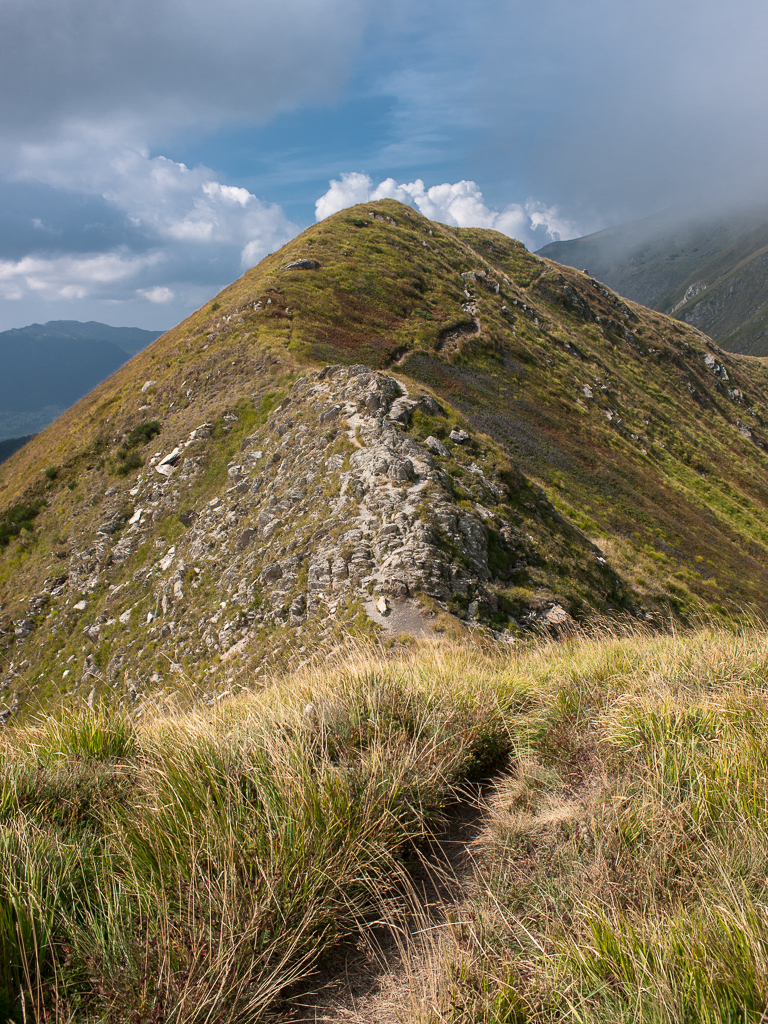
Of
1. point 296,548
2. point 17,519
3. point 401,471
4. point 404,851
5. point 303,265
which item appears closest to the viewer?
point 404,851

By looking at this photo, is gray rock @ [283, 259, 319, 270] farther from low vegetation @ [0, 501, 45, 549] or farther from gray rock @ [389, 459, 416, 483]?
gray rock @ [389, 459, 416, 483]

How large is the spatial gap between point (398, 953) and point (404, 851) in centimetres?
68

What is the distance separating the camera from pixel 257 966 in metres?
2.62

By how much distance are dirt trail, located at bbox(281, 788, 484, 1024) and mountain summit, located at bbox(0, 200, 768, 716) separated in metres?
2.87

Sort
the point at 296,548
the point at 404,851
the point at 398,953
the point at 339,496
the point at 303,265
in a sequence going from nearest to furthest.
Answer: the point at 398,953 → the point at 404,851 → the point at 296,548 → the point at 339,496 → the point at 303,265

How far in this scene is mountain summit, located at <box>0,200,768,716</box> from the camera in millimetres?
13594

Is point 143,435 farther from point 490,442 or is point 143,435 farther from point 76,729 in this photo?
point 76,729

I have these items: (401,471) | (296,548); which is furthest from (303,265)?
(296,548)

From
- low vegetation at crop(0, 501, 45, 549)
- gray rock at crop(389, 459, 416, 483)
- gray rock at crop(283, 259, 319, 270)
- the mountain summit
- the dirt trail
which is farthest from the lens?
gray rock at crop(283, 259, 319, 270)

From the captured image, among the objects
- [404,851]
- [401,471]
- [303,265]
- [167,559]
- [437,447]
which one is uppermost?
[303,265]

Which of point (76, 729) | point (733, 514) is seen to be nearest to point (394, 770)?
point (76, 729)

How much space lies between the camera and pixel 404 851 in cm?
359

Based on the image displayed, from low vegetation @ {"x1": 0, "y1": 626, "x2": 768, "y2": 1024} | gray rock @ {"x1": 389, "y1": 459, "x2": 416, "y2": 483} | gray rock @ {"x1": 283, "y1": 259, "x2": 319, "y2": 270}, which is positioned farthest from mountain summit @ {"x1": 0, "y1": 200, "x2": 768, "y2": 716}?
low vegetation @ {"x1": 0, "y1": 626, "x2": 768, "y2": 1024}

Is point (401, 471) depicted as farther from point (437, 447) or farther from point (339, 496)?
point (437, 447)
